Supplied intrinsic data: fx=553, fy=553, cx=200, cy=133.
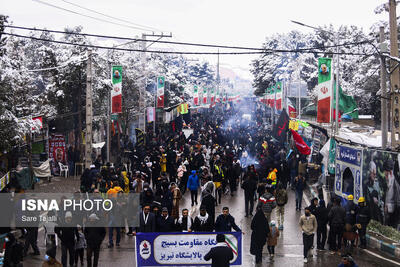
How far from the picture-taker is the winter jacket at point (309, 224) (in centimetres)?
1230

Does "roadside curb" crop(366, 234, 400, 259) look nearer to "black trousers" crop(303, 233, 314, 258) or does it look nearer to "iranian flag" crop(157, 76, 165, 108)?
"black trousers" crop(303, 233, 314, 258)

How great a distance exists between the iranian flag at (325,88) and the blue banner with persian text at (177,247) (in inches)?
453

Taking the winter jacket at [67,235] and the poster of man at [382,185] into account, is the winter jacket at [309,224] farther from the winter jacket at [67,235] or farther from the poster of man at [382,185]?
the winter jacket at [67,235]

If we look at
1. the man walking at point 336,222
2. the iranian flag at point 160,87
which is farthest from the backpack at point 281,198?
the iranian flag at point 160,87

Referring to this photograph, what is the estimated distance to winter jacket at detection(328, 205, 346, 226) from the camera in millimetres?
13219

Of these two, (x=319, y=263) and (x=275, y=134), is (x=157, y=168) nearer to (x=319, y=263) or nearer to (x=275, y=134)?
(x=275, y=134)

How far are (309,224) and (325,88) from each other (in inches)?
391

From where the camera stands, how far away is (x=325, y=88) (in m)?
21.2

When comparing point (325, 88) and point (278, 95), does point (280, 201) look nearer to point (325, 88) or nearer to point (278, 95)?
point (325, 88)

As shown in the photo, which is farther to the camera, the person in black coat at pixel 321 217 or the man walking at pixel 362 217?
the man walking at pixel 362 217

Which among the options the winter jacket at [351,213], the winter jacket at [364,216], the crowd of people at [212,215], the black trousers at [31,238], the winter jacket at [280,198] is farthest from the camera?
the winter jacket at [280,198]

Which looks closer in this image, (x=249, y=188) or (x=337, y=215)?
(x=337, y=215)

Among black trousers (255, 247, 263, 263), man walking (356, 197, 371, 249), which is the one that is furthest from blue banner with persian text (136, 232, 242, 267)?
man walking (356, 197, 371, 249)

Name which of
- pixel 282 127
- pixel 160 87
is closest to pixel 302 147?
pixel 282 127
